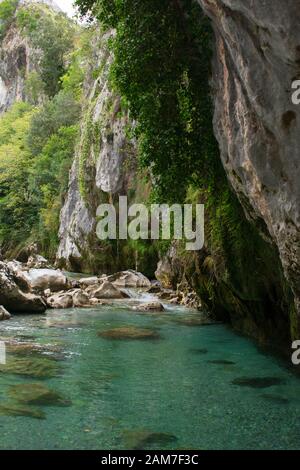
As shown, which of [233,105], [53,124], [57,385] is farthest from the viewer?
[53,124]

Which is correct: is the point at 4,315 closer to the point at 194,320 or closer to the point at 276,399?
the point at 194,320

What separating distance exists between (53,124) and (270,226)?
33.0 m

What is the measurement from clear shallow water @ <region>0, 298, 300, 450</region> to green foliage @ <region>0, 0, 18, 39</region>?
180 ft

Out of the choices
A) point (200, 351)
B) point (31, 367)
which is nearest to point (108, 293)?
point (200, 351)

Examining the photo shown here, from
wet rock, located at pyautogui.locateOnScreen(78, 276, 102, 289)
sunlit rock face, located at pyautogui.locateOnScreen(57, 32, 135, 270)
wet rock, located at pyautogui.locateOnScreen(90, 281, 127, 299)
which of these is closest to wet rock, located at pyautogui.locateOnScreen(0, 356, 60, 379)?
wet rock, located at pyautogui.locateOnScreen(90, 281, 127, 299)

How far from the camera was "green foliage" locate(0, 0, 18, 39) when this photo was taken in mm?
57403

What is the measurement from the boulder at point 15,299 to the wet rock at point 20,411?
28.6 ft

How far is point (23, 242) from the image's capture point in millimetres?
38094

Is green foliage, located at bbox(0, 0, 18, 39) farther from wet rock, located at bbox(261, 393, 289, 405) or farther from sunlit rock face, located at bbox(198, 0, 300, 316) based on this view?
wet rock, located at bbox(261, 393, 289, 405)

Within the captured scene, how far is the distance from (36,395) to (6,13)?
198 ft

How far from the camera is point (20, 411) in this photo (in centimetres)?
575

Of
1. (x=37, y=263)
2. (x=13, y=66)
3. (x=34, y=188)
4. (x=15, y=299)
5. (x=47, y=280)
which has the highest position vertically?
(x=13, y=66)
